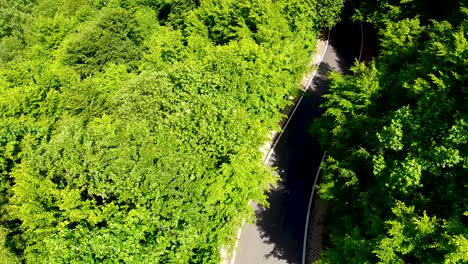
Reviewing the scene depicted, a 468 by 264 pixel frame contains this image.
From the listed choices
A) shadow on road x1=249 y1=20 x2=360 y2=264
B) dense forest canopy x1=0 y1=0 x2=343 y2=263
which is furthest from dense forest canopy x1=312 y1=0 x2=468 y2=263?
dense forest canopy x1=0 y1=0 x2=343 y2=263

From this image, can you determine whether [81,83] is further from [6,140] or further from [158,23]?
[158,23]

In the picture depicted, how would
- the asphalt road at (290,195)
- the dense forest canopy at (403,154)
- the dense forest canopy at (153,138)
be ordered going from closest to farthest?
1. the dense forest canopy at (403,154)
2. the dense forest canopy at (153,138)
3. the asphalt road at (290,195)

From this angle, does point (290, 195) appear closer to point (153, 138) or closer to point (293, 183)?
point (293, 183)

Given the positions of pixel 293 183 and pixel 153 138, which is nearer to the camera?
pixel 153 138

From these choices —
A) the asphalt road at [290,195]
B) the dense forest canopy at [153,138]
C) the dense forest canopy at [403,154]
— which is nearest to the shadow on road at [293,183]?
the asphalt road at [290,195]

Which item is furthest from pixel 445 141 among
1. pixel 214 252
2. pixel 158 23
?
pixel 158 23

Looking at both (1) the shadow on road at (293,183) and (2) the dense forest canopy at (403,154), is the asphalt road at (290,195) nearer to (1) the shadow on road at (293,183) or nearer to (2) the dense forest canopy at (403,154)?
(1) the shadow on road at (293,183)

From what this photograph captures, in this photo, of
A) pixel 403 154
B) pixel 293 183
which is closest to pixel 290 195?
pixel 293 183

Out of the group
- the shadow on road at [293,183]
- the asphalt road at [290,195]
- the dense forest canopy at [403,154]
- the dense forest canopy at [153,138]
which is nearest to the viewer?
the dense forest canopy at [403,154]
